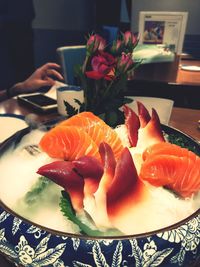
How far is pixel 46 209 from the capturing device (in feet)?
1.77

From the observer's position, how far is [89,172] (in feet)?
1.67

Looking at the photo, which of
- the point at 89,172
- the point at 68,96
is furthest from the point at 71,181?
the point at 68,96

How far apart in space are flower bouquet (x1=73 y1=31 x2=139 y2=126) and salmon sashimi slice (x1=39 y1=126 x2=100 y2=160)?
275 millimetres

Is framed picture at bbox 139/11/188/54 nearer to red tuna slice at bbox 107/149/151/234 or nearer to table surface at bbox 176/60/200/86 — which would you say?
table surface at bbox 176/60/200/86

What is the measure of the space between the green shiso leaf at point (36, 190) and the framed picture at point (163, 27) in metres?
2.59

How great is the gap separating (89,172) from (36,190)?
5.8 inches

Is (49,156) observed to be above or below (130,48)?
below

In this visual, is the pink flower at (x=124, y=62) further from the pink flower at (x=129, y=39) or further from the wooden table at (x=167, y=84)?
the wooden table at (x=167, y=84)

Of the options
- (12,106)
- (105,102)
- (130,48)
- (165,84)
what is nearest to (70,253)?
(105,102)

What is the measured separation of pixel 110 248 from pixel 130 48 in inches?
29.7

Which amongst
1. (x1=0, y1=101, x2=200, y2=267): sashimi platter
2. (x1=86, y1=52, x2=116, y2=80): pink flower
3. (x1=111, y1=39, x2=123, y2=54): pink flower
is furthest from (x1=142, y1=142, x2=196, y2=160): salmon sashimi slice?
(x1=111, y1=39, x2=123, y2=54): pink flower

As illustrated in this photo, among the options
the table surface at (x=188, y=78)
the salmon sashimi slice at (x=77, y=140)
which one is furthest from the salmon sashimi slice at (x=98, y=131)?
the table surface at (x=188, y=78)

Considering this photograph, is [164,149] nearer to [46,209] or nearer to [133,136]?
[133,136]

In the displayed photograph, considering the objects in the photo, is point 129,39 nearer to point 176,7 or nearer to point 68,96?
point 68,96
